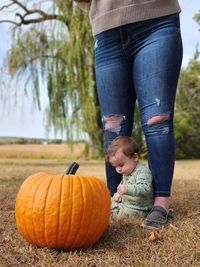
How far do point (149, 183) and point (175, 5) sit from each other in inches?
38.6

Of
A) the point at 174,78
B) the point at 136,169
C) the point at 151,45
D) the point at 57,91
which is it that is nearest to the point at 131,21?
the point at 151,45

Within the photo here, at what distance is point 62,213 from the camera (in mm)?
1977

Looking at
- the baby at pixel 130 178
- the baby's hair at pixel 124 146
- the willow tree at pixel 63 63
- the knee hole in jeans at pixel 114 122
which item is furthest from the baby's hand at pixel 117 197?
the willow tree at pixel 63 63

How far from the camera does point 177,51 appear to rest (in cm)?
245

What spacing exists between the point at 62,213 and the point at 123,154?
2.20ft

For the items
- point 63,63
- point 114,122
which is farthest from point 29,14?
point 114,122

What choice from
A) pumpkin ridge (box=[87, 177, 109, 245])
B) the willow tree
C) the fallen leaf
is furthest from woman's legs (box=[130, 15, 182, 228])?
the willow tree

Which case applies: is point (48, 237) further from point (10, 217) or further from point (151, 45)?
point (151, 45)

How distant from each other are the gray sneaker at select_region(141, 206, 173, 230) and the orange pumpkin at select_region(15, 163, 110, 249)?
341mm

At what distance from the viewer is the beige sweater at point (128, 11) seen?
247cm

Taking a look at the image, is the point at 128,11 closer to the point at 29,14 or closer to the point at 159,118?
the point at 159,118

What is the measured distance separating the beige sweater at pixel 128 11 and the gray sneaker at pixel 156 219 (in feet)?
3.36

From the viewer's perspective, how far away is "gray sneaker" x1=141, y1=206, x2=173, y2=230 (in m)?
2.30

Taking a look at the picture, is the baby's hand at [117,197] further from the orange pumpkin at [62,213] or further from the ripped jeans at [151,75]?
the orange pumpkin at [62,213]
